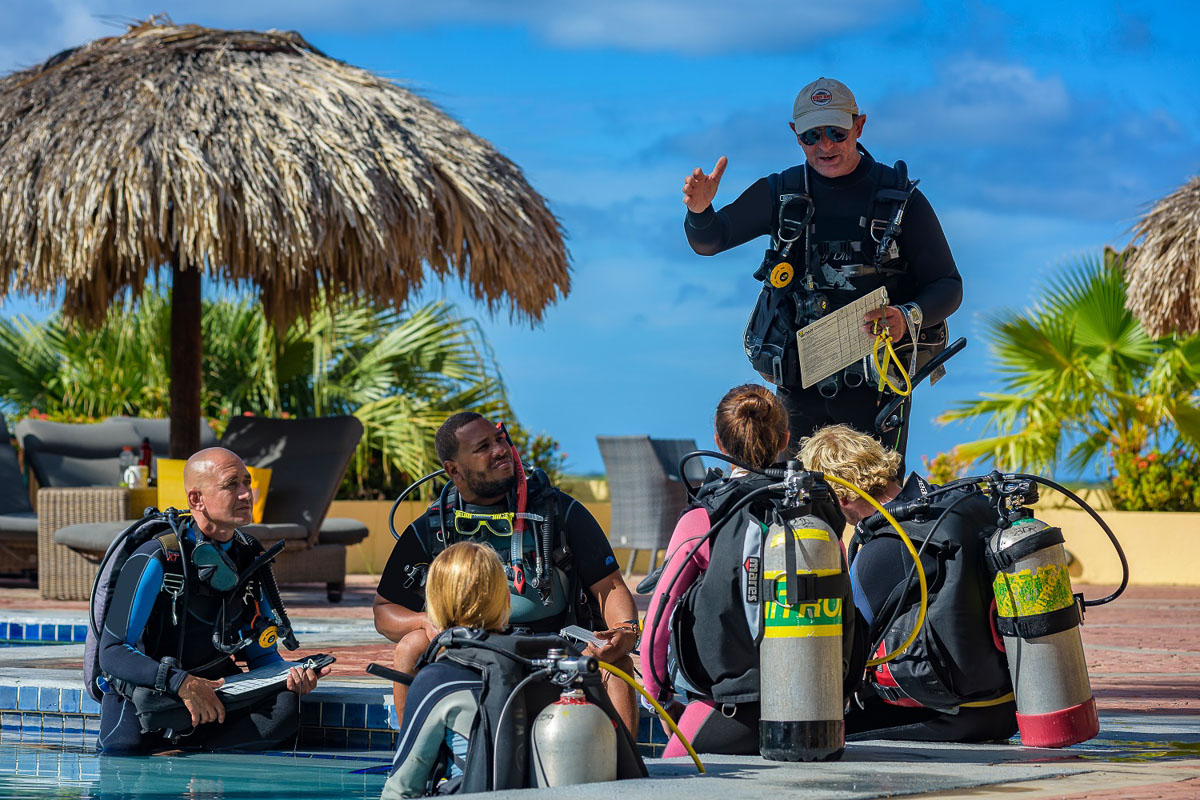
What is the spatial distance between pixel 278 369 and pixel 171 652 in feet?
38.7

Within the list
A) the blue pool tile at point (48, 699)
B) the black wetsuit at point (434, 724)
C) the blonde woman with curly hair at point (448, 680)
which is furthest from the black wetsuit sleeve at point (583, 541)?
the blue pool tile at point (48, 699)

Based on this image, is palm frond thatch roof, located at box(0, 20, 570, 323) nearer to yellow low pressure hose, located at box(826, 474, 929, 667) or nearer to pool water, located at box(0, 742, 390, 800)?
pool water, located at box(0, 742, 390, 800)

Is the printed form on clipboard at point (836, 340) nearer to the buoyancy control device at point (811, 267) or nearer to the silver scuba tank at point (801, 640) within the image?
the buoyancy control device at point (811, 267)

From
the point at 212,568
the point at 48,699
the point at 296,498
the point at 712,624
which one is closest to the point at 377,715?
the point at 212,568

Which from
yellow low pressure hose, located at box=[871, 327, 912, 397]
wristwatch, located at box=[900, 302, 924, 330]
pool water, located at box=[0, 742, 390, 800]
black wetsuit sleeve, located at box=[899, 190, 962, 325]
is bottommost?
pool water, located at box=[0, 742, 390, 800]

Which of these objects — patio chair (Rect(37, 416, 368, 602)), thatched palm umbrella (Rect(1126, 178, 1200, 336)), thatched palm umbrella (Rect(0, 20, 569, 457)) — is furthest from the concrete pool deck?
thatched palm umbrella (Rect(1126, 178, 1200, 336))

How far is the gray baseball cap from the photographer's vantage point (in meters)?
4.83

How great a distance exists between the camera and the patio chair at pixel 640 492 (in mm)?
11906

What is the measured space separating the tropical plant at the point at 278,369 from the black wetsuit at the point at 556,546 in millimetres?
11081

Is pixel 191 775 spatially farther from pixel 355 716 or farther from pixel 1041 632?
pixel 1041 632

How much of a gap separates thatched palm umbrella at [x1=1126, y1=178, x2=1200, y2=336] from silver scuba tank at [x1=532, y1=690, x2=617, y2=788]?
11828mm

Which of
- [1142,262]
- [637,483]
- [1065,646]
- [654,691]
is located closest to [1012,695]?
[1065,646]

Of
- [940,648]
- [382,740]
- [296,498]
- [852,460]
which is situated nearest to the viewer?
[940,648]

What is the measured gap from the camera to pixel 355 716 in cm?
498
